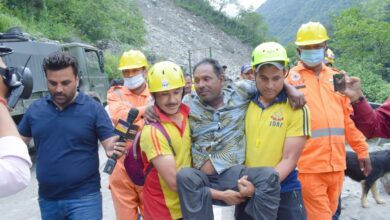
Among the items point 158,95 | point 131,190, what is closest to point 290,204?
point 158,95

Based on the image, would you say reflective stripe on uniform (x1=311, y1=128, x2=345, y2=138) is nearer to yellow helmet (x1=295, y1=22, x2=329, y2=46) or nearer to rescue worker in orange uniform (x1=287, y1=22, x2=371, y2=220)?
rescue worker in orange uniform (x1=287, y1=22, x2=371, y2=220)

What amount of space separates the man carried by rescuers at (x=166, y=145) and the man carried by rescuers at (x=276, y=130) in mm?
460

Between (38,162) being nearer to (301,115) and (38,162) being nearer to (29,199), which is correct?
(301,115)

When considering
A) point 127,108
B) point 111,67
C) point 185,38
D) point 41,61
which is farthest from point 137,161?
point 185,38

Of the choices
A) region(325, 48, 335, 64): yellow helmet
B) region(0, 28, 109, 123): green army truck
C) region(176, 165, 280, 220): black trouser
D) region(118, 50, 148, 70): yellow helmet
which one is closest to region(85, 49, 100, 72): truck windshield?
region(0, 28, 109, 123): green army truck

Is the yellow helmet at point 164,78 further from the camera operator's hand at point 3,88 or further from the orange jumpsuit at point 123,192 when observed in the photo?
the camera operator's hand at point 3,88

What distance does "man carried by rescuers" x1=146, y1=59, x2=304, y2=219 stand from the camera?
2.44 meters

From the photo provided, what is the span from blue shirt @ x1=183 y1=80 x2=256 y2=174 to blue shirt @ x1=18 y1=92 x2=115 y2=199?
2.63 feet

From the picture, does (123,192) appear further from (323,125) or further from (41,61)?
(41,61)

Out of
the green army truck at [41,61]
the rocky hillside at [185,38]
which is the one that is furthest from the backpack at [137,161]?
the rocky hillside at [185,38]

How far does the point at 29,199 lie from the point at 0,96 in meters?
5.14

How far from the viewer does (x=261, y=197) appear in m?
2.42

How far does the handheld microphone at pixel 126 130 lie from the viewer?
2752 mm

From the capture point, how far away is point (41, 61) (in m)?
10.8
